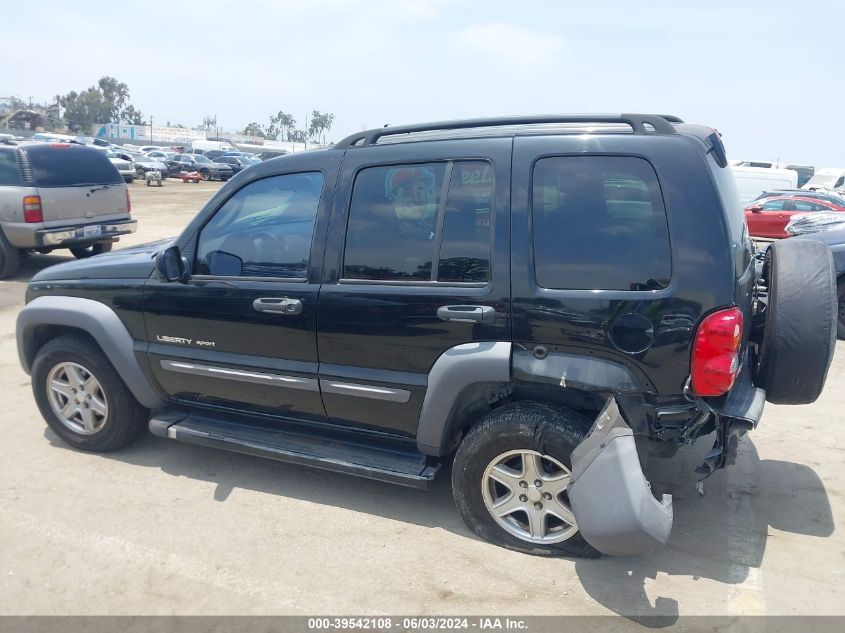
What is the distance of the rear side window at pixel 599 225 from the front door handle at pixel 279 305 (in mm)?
1277

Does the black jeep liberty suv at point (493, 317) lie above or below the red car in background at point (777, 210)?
above

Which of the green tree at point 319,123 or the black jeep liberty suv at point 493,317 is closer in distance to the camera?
the black jeep liberty suv at point 493,317

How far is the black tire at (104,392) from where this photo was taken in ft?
13.9

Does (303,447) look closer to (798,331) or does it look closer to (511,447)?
(511,447)

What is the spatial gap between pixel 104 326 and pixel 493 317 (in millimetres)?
2441

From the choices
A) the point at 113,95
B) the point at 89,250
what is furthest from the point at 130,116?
the point at 89,250

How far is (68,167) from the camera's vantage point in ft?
32.2

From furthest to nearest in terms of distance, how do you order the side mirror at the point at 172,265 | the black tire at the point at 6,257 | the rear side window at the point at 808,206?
the rear side window at the point at 808,206, the black tire at the point at 6,257, the side mirror at the point at 172,265

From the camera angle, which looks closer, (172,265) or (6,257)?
(172,265)

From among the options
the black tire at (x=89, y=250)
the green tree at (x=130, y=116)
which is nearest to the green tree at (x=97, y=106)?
the green tree at (x=130, y=116)

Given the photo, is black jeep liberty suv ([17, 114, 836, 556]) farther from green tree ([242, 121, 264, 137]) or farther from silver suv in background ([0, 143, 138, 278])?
green tree ([242, 121, 264, 137])

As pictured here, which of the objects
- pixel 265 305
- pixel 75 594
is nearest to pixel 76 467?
pixel 75 594

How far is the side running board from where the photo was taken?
3486 millimetres

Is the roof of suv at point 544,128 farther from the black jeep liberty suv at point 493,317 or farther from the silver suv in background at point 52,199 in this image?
the silver suv in background at point 52,199
